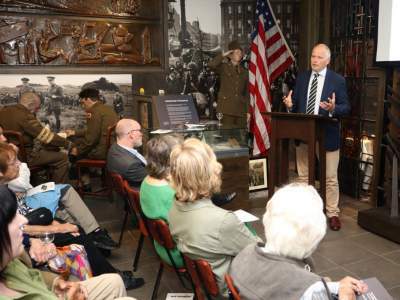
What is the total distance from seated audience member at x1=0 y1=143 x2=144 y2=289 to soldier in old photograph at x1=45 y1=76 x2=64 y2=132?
108 inches

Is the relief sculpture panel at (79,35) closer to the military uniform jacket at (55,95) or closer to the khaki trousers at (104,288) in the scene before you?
the military uniform jacket at (55,95)

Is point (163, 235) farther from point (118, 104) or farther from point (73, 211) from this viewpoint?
point (118, 104)

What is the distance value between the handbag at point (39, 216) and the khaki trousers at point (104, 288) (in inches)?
27.8

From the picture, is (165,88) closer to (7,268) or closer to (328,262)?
(328,262)

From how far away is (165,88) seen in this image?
5504mm

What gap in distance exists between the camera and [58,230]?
8.10 ft

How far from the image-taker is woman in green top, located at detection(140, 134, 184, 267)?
2230 mm

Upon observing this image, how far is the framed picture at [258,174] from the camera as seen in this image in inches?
174

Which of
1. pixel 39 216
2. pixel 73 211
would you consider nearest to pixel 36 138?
pixel 73 211

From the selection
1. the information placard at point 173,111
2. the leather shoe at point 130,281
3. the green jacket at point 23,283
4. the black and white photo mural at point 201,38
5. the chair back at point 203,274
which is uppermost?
the black and white photo mural at point 201,38

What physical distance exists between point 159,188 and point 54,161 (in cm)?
244

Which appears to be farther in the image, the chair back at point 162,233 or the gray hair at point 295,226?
the chair back at point 162,233

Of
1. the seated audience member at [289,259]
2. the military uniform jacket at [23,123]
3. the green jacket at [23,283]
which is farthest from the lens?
the military uniform jacket at [23,123]

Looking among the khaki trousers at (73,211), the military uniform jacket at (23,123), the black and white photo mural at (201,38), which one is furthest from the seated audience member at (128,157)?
the black and white photo mural at (201,38)
